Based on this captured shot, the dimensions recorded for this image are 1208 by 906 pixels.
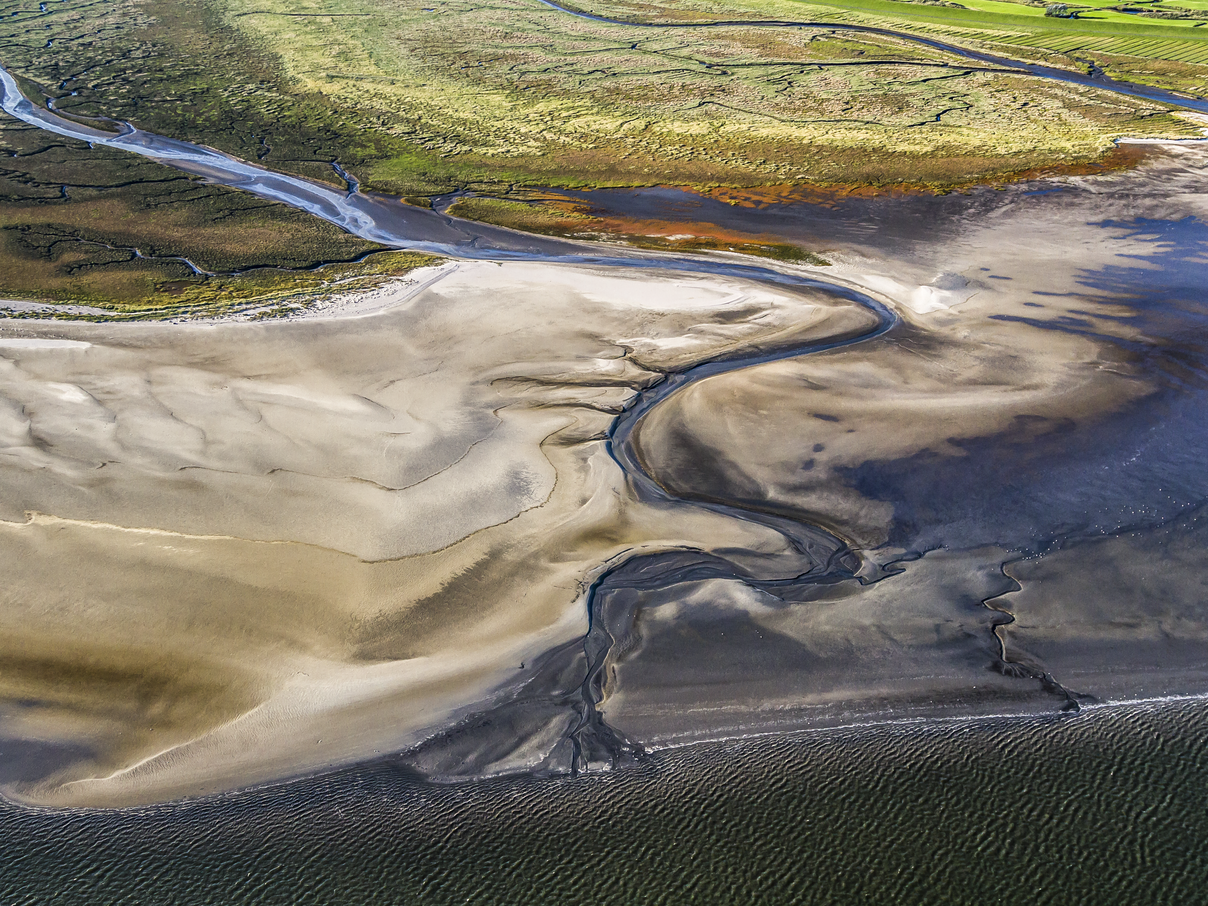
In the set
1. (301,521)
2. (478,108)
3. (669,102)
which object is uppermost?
(669,102)

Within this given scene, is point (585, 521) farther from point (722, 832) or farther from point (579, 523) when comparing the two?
Result: point (722, 832)

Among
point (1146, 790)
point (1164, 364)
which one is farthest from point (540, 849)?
point (1164, 364)

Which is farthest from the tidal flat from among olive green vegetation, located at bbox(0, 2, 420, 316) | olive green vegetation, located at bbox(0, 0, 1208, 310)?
olive green vegetation, located at bbox(0, 0, 1208, 310)

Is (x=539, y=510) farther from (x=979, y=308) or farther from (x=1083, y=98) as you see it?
(x=1083, y=98)

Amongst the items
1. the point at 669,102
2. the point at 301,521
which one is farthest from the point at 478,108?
the point at 301,521

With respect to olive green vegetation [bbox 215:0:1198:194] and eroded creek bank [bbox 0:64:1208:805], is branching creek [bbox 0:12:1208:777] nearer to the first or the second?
eroded creek bank [bbox 0:64:1208:805]

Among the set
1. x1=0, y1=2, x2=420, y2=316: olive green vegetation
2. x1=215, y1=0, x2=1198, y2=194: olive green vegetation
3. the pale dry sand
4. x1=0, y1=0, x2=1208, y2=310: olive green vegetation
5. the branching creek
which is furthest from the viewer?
x1=215, y1=0, x2=1198, y2=194: olive green vegetation
